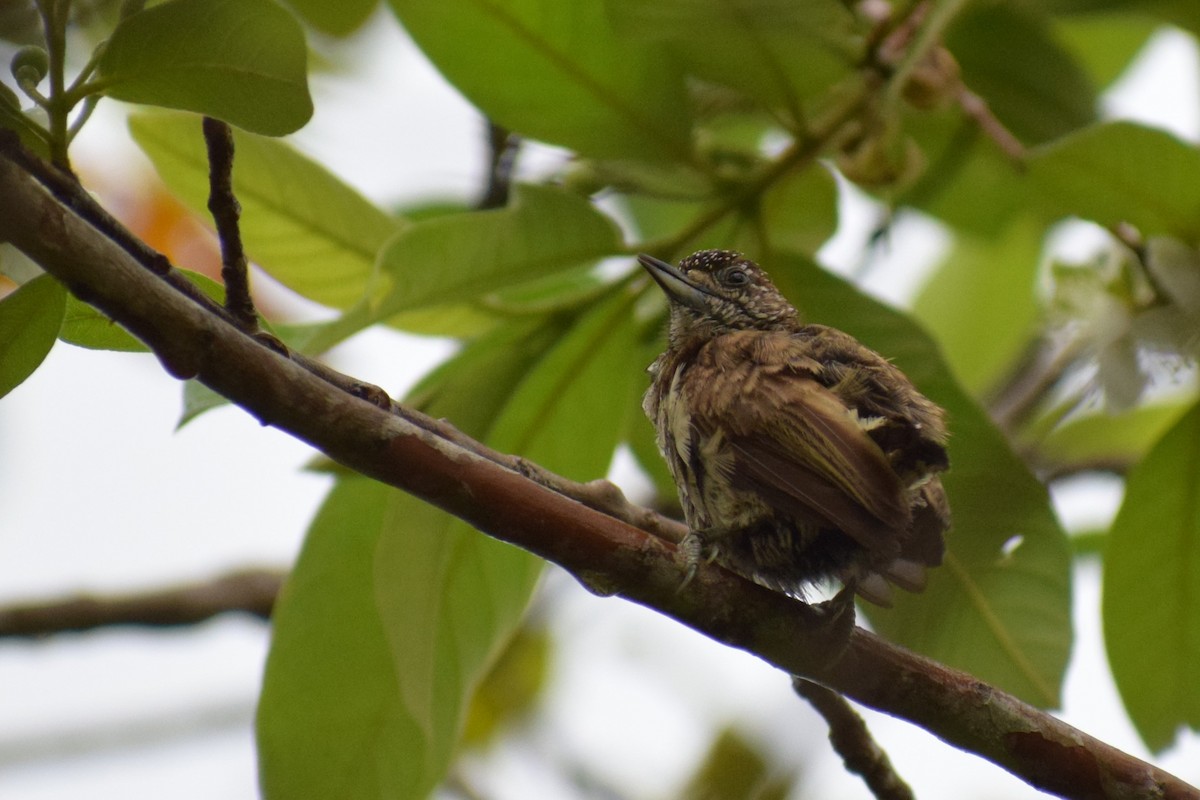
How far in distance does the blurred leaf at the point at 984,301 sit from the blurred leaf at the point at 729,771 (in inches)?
57.4

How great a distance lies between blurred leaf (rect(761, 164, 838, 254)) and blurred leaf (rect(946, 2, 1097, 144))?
56 centimetres

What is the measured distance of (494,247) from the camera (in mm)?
2793

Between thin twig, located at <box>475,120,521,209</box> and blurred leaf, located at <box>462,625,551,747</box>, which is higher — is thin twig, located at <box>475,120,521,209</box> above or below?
above

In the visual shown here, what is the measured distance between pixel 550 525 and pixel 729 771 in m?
2.10

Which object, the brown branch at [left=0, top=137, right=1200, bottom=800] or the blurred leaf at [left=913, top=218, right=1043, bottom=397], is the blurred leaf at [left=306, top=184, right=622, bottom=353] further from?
the blurred leaf at [left=913, top=218, right=1043, bottom=397]

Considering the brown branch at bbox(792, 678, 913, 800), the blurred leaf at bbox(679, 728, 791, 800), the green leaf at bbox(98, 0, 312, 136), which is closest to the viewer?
the green leaf at bbox(98, 0, 312, 136)

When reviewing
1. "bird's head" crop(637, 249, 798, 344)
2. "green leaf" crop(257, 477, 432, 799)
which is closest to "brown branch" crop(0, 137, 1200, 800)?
"green leaf" crop(257, 477, 432, 799)

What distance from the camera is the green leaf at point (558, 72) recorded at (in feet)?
9.64

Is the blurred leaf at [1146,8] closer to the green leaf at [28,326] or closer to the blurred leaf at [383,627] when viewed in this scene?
the blurred leaf at [383,627]

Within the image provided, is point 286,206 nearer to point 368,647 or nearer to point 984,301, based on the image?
point 368,647

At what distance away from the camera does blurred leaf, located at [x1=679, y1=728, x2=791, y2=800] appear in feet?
12.8

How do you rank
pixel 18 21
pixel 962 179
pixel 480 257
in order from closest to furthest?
pixel 18 21, pixel 480 257, pixel 962 179

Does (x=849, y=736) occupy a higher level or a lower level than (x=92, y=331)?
lower

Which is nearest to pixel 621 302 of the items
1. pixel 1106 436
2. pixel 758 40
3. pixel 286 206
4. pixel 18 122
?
pixel 758 40
